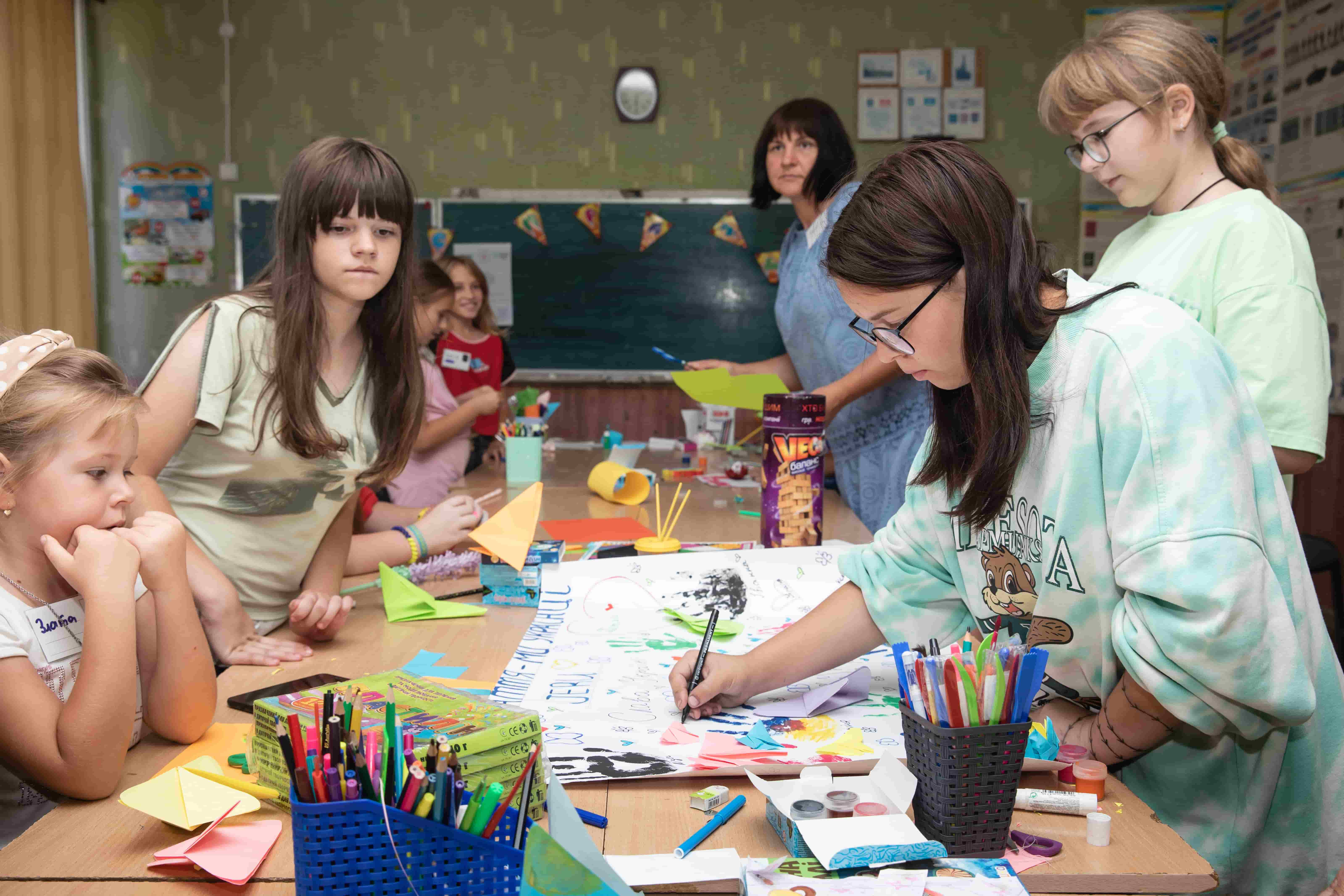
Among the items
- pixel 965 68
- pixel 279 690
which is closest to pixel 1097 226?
pixel 965 68

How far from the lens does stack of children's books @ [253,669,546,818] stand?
724 mm

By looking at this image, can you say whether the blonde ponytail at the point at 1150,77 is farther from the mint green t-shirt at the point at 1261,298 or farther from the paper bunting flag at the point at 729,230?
the paper bunting flag at the point at 729,230

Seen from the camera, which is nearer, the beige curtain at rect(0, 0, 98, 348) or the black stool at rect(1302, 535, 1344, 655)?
the black stool at rect(1302, 535, 1344, 655)

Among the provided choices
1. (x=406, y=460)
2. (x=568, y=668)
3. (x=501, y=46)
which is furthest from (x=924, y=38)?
(x=568, y=668)

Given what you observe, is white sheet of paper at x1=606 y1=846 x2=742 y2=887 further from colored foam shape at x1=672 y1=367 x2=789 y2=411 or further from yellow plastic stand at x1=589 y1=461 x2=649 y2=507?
yellow plastic stand at x1=589 y1=461 x2=649 y2=507

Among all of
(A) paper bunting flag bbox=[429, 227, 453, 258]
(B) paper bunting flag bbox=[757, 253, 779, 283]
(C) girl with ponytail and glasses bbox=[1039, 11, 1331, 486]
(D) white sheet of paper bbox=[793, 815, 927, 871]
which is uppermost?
(A) paper bunting flag bbox=[429, 227, 453, 258]

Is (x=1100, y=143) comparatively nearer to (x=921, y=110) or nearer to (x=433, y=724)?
(x=433, y=724)

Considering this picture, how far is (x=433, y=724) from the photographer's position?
0.76 meters

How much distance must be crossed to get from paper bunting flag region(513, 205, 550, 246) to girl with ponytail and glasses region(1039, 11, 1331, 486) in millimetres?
3386

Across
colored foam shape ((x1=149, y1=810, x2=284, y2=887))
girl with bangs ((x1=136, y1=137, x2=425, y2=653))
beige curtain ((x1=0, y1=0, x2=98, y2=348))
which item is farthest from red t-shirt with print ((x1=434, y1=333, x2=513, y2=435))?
colored foam shape ((x1=149, y1=810, x2=284, y2=887))

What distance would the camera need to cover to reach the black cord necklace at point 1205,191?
4.84 ft

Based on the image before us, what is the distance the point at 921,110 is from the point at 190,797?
4.49m

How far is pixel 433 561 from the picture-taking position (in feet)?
5.10

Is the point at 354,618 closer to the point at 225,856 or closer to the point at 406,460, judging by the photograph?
the point at 406,460
